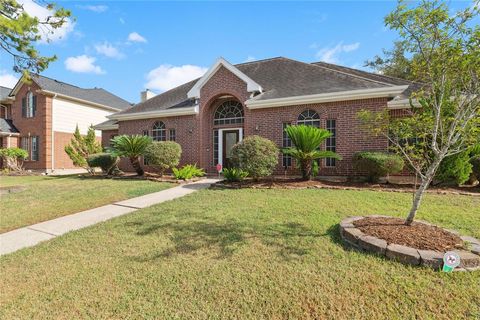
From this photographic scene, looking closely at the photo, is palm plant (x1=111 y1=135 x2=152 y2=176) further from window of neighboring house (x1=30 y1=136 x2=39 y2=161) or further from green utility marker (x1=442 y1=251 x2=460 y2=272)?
window of neighboring house (x1=30 y1=136 x2=39 y2=161)

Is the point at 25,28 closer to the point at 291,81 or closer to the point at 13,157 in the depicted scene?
the point at 291,81

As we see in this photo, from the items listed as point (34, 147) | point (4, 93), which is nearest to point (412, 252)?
point (34, 147)

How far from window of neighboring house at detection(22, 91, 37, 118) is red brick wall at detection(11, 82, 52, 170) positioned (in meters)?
0.33

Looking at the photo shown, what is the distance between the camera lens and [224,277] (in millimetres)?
2924

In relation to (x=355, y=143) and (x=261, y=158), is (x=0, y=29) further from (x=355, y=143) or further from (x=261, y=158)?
(x=355, y=143)

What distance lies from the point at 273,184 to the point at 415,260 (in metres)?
5.90

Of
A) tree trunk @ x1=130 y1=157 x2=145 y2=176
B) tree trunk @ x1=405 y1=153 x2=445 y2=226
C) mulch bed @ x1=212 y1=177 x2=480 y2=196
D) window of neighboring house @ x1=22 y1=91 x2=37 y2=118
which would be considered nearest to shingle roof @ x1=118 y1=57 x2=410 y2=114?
tree trunk @ x1=130 y1=157 x2=145 y2=176

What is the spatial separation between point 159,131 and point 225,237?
11544 mm

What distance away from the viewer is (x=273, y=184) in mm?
8828

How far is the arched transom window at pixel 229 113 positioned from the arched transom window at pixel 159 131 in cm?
311

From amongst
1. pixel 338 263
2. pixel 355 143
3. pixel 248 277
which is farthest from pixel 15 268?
pixel 355 143

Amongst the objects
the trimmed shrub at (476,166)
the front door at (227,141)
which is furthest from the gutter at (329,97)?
the trimmed shrub at (476,166)

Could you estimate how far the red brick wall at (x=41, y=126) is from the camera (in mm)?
18953

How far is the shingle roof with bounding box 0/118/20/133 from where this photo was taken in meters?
20.0
